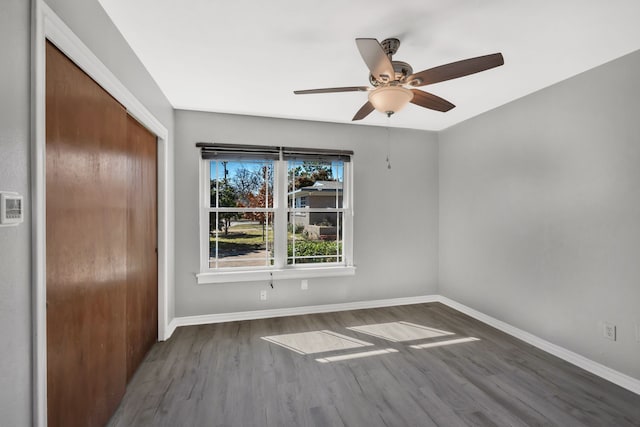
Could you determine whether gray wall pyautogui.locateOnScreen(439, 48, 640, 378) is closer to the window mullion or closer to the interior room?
the interior room

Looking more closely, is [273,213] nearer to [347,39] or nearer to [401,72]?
[347,39]

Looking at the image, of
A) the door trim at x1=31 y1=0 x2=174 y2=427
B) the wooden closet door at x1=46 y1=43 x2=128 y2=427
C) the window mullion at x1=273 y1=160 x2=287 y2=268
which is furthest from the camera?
the window mullion at x1=273 y1=160 x2=287 y2=268

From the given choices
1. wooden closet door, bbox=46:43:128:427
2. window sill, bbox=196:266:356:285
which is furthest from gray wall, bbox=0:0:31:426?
window sill, bbox=196:266:356:285

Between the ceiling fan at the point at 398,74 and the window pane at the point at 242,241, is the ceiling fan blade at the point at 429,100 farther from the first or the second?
the window pane at the point at 242,241

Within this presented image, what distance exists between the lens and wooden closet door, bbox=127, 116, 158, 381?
2297 mm

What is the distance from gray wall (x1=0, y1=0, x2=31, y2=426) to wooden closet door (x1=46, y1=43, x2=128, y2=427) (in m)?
0.16

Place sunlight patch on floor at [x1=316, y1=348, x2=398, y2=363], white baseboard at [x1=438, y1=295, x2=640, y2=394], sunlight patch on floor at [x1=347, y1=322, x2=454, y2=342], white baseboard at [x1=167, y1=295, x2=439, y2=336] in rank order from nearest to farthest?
white baseboard at [x1=438, y1=295, x2=640, y2=394]
sunlight patch on floor at [x1=316, y1=348, x2=398, y2=363]
sunlight patch on floor at [x1=347, y1=322, x2=454, y2=342]
white baseboard at [x1=167, y1=295, x2=439, y2=336]

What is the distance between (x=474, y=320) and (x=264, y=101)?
357 cm

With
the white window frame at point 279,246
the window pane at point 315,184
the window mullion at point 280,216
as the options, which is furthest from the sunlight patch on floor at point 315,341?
the window pane at point 315,184

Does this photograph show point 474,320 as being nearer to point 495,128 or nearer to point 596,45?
point 495,128

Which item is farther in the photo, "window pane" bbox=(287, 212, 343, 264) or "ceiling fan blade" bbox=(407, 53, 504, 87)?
"window pane" bbox=(287, 212, 343, 264)

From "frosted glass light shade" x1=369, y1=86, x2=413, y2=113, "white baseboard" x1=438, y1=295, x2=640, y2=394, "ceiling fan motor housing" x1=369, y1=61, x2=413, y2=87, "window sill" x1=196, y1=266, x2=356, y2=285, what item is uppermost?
"ceiling fan motor housing" x1=369, y1=61, x2=413, y2=87

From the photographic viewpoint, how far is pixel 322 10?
5.72 ft

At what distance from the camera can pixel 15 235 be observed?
104 cm
